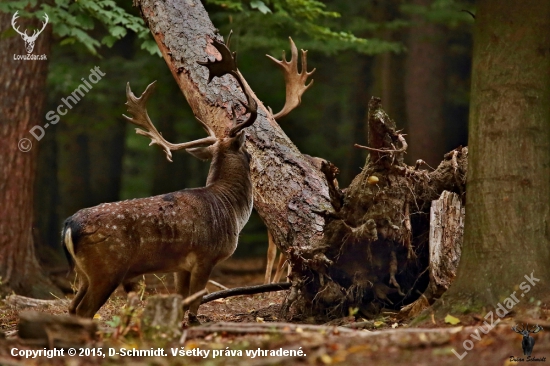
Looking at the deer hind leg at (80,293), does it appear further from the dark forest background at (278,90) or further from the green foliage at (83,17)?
the dark forest background at (278,90)

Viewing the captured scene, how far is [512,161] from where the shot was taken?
562 cm

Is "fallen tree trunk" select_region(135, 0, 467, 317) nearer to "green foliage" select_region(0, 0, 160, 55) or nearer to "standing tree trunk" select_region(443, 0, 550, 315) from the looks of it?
"standing tree trunk" select_region(443, 0, 550, 315)

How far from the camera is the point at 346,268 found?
6848mm

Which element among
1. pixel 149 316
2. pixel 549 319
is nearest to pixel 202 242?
pixel 149 316

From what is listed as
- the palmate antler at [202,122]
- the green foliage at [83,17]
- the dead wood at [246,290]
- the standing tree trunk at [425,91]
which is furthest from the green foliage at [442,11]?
the dead wood at [246,290]

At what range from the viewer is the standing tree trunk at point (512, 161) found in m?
5.58

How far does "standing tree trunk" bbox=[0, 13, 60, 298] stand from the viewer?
1025 centimetres

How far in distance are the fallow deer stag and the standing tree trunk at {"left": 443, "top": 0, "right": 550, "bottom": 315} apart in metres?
2.43

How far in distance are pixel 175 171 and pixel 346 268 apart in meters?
11.8

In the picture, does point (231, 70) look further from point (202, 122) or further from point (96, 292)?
point (96, 292)

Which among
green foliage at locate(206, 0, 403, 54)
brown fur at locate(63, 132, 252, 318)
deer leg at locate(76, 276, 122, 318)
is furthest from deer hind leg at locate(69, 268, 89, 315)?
green foliage at locate(206, 0, 403, 54)

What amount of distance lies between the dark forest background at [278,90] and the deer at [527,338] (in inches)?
315

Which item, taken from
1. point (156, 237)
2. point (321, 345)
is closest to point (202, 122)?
point (156, 237)

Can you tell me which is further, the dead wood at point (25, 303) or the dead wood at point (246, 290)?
the dead wood at point (25, 303)
